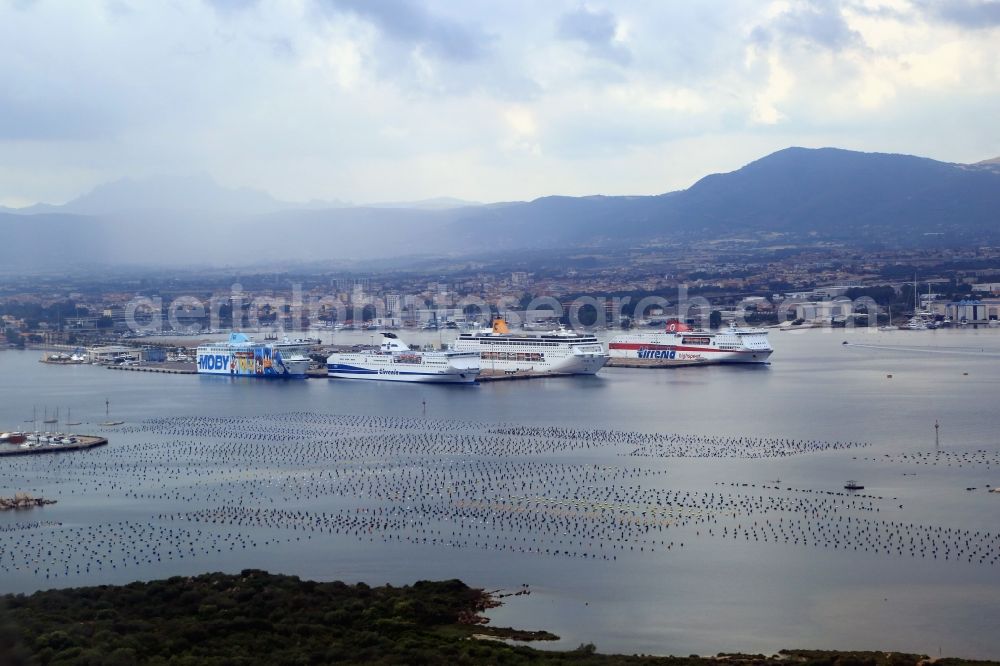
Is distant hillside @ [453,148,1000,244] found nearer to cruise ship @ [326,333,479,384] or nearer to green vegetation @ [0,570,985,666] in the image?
cruise ship @ [326,333,479,384]

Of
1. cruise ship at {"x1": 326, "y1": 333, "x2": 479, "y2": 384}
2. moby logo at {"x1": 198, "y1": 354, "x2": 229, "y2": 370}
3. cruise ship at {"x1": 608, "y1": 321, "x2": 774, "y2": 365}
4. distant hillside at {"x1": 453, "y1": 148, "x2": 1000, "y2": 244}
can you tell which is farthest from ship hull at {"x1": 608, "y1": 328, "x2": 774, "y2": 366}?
distant hillside at {"x1": 453, "y1": 148, "x2": 1000, "y2": 244}

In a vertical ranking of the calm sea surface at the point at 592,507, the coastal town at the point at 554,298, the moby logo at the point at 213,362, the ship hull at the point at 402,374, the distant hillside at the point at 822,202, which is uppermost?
the distant hillside at the point at 822,202

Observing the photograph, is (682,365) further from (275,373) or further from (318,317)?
(318,317)

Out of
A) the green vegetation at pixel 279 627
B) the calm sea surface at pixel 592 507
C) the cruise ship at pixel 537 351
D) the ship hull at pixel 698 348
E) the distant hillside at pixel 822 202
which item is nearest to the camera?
the green vegetation at pixel 279 627

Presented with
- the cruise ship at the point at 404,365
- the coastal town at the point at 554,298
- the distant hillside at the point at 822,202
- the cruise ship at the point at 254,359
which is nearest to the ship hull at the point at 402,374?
the cruise ship at the point at 404,365

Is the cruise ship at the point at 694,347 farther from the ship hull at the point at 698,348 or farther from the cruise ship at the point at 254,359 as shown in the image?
the cruise ship at the point at 254,359

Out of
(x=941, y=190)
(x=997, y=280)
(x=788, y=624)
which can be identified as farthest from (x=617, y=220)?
(x=788, y=624)
